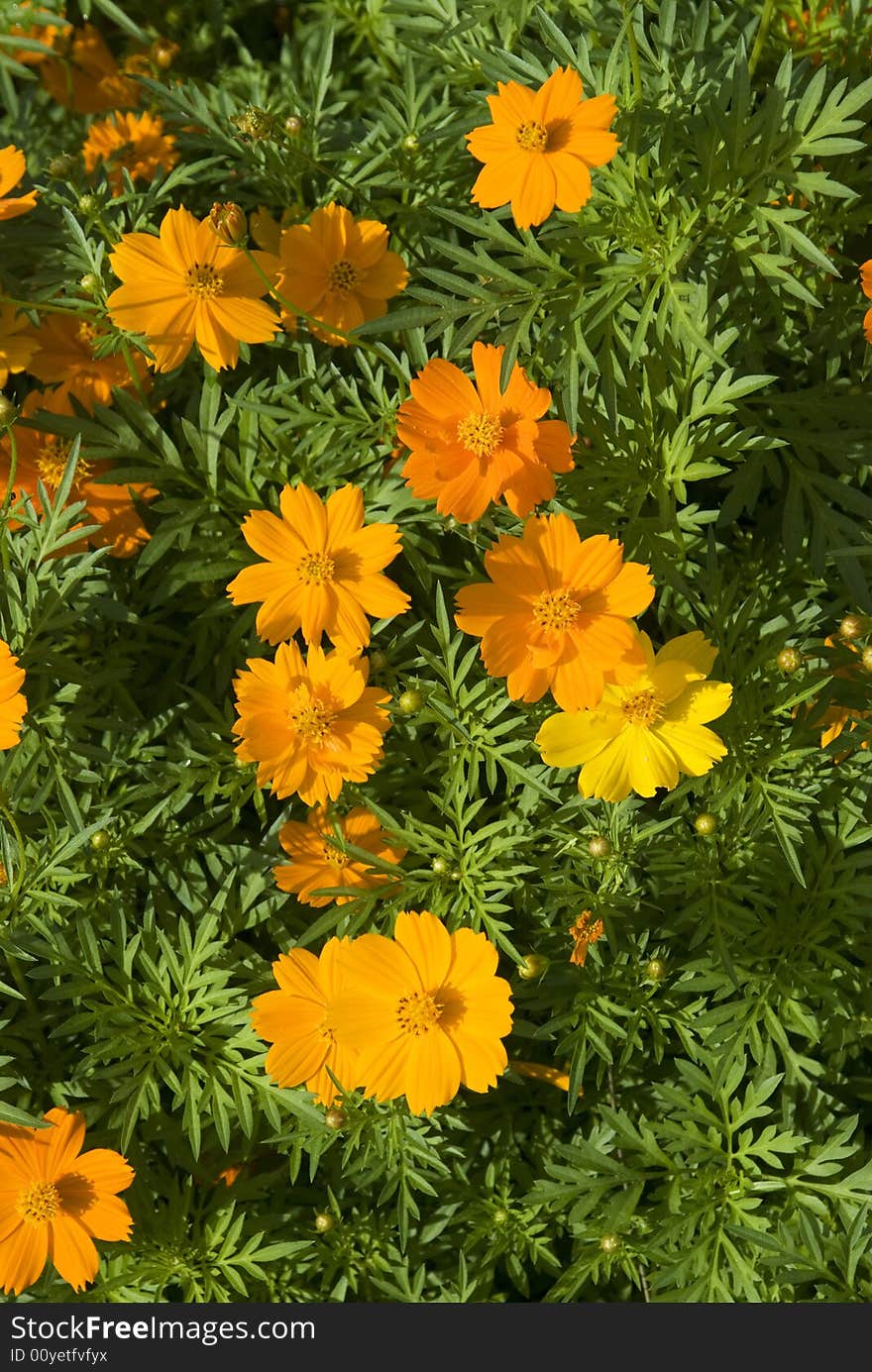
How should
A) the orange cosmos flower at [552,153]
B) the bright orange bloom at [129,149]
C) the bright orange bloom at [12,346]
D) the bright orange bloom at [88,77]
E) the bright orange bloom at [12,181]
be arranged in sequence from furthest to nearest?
1. the bright orange bloom at [88,77]
2. the bright orange bloom at [129,149]
3. the bright orange bloom at [12,346]
4. the bright orange bloom at [12,181]
5. the orange cosmos flower at [552,153]

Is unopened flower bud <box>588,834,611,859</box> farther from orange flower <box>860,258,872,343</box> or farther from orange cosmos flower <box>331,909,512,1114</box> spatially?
orange flower <box>860,258,872,343</box>

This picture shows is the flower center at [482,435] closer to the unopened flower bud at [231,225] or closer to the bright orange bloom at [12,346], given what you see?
the unopened flower bud at [231,225]

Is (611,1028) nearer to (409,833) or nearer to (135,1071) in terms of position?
(409,833)

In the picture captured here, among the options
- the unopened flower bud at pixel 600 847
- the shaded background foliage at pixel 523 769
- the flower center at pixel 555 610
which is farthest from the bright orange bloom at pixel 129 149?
the unopened flower bud at pixel 600 847

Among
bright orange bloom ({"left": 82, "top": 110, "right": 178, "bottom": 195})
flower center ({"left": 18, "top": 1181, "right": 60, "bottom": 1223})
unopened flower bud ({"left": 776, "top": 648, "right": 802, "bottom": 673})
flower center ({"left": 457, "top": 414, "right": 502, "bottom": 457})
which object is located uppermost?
bright orange bloom ({"left": 82, "top": 110, "right": 178, "bottom": 195})

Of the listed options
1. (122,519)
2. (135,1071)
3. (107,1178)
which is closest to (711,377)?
(122,519)

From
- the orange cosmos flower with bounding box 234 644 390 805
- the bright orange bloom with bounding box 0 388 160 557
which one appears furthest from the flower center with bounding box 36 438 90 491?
the orange cosmos flower with bounding box 234 644 390 805
